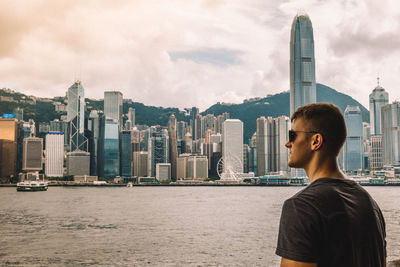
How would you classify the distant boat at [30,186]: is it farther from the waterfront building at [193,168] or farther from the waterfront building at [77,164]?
the waterfront building at [193,168]

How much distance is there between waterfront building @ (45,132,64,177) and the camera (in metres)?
186

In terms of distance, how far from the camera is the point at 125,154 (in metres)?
189

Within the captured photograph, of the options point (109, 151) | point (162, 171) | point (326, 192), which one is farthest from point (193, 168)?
point (326, 192)

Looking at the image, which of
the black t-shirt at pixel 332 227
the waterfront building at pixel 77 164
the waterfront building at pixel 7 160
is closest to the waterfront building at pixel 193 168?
the waterfront building at pixel 77 164

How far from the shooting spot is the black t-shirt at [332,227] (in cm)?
183

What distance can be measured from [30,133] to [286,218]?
204 meters

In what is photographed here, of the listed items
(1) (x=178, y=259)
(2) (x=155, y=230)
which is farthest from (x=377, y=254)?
(2) (x=155, y=230)

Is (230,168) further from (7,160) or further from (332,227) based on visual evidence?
(332,227)

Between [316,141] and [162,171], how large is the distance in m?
184

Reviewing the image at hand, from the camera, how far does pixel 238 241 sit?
33.0 m

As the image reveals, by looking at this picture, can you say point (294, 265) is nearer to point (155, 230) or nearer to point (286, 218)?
point (286, 218)

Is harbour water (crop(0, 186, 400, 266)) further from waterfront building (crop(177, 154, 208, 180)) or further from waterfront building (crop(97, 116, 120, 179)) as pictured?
waterfront building (crop(177, 154, 208, 180))

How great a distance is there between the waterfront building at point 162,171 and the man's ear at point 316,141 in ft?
597

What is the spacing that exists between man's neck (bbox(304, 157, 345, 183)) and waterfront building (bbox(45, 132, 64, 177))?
192 metres
